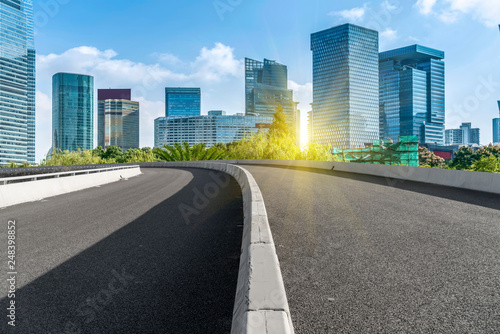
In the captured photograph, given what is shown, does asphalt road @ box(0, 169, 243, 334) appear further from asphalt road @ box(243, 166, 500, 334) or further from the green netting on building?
the green netting on building

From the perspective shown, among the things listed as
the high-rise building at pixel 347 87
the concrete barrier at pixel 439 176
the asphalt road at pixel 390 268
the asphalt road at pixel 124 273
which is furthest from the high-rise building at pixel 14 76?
the asphalt road at pixel 390 268

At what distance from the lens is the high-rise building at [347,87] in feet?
577

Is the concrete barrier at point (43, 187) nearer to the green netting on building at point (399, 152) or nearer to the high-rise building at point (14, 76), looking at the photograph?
the green netting on building at point (399, 152)

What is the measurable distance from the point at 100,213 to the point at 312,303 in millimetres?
7057

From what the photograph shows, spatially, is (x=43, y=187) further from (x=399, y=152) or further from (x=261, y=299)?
(x=399, y=152)

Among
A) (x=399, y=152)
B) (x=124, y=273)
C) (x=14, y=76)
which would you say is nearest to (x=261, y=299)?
(x=124, y=273)

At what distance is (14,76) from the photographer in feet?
589

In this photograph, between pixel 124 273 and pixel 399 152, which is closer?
pixel 124 273

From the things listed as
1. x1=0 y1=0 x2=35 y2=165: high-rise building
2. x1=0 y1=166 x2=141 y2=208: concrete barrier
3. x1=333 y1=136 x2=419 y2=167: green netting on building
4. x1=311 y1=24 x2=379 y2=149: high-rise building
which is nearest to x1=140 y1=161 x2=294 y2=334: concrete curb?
x1=0 y1=166 x2=141 y2=208: concrete barrier

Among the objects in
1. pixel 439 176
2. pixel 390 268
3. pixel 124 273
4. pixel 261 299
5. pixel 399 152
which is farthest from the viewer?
pixel 399 152

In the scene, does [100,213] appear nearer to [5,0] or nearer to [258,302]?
[258,302]

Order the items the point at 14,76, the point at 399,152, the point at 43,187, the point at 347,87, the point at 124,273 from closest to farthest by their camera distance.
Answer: the point at 124,273 → the point at 43,187 → the point at 399,152 → the point at 347,87 → the point at 14,76

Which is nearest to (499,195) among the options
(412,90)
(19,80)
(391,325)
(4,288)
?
(391,325)

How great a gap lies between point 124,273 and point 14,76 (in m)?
232
